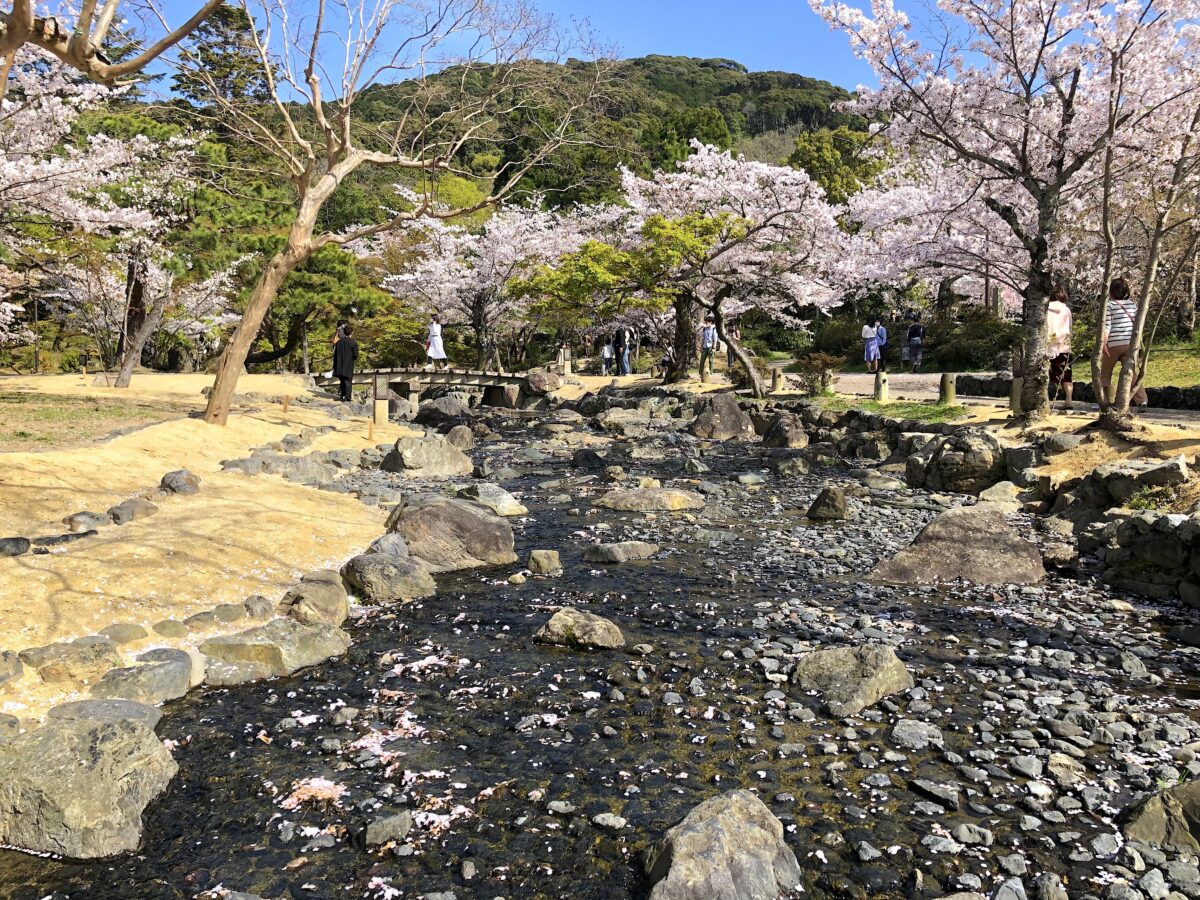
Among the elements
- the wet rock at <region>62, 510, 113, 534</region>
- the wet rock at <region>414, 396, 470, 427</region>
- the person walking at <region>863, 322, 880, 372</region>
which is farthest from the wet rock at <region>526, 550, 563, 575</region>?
the person walking at <region>863, 322, 880, 372</region>

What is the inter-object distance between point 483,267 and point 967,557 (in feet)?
94.6

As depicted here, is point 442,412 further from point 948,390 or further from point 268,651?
point 268,651

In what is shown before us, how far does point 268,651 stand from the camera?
21.9 ft

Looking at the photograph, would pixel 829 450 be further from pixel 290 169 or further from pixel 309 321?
pixel 309 321

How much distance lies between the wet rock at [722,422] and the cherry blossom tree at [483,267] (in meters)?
13.4

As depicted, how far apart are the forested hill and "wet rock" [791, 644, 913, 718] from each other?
13555 mm

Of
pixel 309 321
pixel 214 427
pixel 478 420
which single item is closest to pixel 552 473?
pixel 214 427

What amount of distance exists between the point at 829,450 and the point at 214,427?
1323 cm

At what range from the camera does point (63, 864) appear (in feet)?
14.1

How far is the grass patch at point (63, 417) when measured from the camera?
12.5 m

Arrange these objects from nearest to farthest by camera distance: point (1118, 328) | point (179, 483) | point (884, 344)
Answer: point (179, 483) → point (1118, 328) → point (884, 344)

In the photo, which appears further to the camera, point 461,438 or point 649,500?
point 461,438

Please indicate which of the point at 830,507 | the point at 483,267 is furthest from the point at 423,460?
the point at 483,267

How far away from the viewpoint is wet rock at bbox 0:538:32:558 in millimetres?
7406
